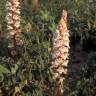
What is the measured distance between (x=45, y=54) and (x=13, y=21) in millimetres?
858

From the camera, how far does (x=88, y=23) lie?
26.0 ft

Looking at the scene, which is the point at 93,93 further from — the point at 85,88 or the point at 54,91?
the point at 54,91

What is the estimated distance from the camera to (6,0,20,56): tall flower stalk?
21.5 feet

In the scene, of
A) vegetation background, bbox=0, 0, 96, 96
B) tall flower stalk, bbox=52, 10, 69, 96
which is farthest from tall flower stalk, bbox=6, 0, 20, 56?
tall flower stalk, bbox=52, 10, 69, 96

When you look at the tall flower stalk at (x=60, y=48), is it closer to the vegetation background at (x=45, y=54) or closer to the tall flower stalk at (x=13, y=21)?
the vegetation background at (x=45, y=54)

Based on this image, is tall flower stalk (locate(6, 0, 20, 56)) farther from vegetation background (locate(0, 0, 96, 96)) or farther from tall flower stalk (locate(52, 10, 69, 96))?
tall flower stalk (locate(52, 10, 69, 96))

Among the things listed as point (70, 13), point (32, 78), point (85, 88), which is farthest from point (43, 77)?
point (70, 13)

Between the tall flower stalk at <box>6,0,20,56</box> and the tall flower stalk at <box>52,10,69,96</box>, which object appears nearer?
the tall flower stalk at <box>52,10,69,96</box>

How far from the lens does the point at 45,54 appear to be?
6.87 meters

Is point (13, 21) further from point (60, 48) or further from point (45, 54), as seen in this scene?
point (60, 48)

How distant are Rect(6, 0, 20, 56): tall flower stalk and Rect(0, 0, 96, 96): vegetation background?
0.30 meters

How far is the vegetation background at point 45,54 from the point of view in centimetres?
604

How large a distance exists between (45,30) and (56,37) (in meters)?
3.06

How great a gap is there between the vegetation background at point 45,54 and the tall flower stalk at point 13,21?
0.30 metres
